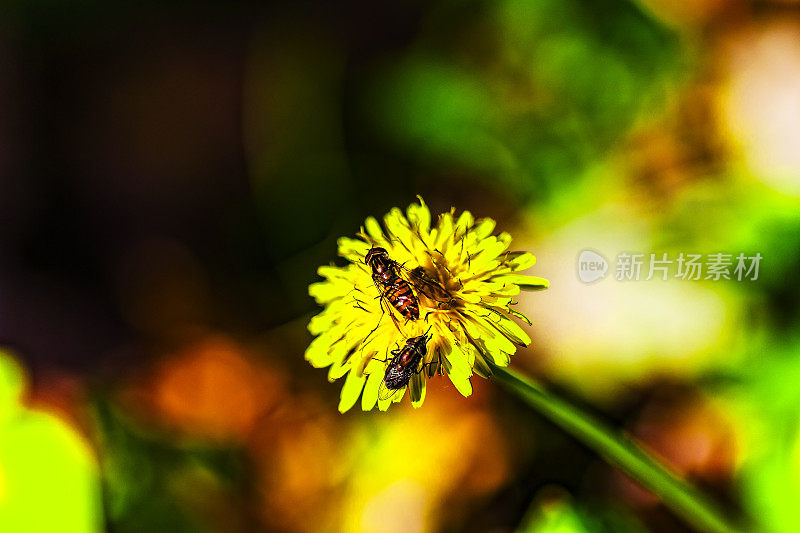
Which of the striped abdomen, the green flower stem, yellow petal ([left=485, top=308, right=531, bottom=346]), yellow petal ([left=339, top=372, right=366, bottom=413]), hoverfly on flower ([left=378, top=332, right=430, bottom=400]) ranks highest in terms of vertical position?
the striped abdomen

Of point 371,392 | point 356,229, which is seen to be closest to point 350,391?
point 371,392

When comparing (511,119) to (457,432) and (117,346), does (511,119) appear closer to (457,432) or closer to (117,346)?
(457,432)

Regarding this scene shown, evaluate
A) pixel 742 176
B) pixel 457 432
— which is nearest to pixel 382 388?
pixel 457 432

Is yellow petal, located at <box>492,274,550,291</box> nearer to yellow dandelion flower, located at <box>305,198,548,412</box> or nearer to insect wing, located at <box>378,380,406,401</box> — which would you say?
yellow dandelion flower, located at <box>305,198,548,412</box>

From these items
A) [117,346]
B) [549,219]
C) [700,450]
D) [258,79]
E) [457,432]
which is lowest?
[700,450]

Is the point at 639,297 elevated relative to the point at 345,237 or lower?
lower

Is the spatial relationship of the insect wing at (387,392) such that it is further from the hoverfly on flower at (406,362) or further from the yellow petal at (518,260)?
the yellow petal at (518,260)

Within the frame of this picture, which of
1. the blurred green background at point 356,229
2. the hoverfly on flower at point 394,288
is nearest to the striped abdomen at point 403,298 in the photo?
the hoverfly on flower at point 394,288

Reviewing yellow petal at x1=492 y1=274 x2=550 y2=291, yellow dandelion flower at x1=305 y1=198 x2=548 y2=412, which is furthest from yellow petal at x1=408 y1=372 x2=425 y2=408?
yellow petal at x1=492 y1=274 x2=550 y2=291
